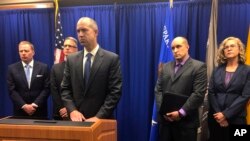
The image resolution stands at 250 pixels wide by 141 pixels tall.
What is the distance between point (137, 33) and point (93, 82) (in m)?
2.03

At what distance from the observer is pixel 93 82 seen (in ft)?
8.14

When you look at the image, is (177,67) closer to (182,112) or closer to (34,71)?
(182,112)

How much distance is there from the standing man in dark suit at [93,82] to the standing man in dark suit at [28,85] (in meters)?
1.34

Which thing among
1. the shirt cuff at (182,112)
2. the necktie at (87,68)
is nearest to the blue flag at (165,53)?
the shirt cuff at (182,112)

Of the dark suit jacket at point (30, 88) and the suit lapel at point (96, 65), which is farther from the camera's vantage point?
the dark suit jacket at point (30, 88)

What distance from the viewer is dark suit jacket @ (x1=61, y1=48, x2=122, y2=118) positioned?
98.2 inches

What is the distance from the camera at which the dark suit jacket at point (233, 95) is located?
10.1ft

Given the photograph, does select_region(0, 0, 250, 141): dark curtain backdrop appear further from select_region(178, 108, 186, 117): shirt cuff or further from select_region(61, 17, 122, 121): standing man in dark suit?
select_region(61, 17, 122, 121): standing man in dark suit

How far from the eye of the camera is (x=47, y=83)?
12.7ft

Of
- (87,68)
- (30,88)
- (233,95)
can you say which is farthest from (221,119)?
(30,88)

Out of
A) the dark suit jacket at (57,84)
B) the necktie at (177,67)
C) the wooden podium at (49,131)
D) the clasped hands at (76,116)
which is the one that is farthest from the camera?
the dark suit jacket at (57,84)

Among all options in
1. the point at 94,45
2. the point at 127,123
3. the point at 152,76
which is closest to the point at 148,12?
the point at 152,76

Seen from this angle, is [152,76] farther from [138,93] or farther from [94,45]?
[94,45]

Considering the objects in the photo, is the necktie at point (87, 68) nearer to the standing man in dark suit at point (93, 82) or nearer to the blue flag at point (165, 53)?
the standing man in dark suit at point (93, 82)
